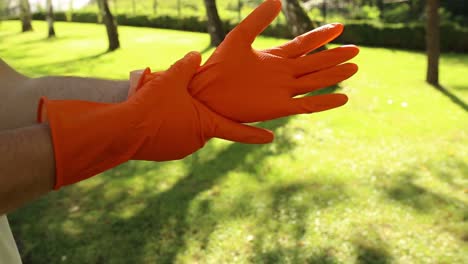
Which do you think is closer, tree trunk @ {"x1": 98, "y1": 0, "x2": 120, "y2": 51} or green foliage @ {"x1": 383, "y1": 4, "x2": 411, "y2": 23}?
tree trunk @ {"x1": 98, "y1": 0, "x2": 120, "y2": 51}

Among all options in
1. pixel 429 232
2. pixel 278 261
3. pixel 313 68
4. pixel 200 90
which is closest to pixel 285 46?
pixel 313 68

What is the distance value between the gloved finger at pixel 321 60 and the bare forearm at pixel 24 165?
0.94 metres

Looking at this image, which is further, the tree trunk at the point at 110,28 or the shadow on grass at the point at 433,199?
the tree trunk at the point at 110,28

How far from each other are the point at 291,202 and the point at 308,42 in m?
3.17

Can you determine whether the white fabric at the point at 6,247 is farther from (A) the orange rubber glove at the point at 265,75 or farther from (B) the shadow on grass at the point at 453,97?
(B) the shadow on grass at the point at 453,97

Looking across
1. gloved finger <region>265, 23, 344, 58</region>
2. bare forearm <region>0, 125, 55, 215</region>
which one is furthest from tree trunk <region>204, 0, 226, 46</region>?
bare forearm <region>0, 125, 55, 215</region>

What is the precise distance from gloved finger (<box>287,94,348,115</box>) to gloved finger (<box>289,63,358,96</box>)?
1.8 inches

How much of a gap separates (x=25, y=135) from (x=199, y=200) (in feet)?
12.2

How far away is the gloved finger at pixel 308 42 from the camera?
69.5 inches

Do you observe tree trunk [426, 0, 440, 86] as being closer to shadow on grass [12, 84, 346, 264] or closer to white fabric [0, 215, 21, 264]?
shadow on grass [12, 84, 346, 264]

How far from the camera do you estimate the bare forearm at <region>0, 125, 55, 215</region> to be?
1165 mm

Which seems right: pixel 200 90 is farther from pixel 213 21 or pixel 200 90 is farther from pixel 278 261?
pixel 213 21

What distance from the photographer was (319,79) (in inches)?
67.9

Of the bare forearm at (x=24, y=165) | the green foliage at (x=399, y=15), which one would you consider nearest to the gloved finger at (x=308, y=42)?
the bare forearm at (x=24, y=165)
